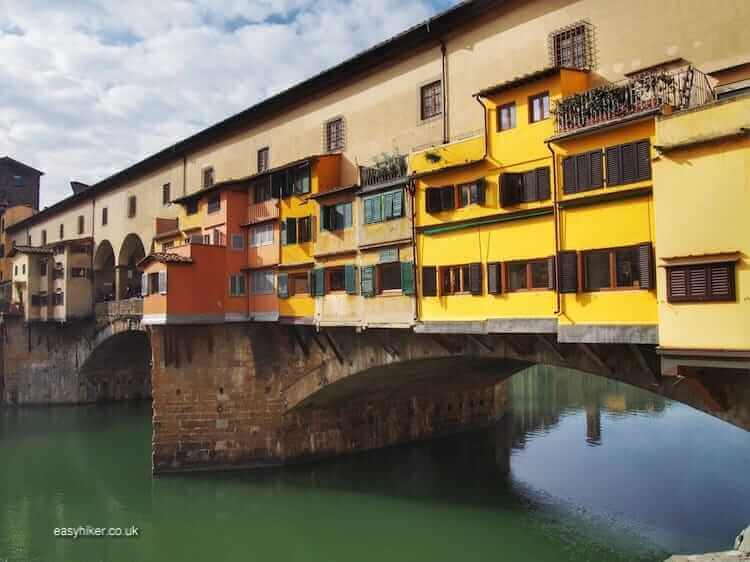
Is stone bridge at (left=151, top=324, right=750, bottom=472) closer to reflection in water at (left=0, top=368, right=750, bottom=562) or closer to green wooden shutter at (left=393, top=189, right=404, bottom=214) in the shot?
reflection in water at (left=0, top=368, right=750, bottom=562)

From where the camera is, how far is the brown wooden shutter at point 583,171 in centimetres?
1418

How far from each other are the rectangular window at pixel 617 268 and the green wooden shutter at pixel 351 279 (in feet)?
28.3

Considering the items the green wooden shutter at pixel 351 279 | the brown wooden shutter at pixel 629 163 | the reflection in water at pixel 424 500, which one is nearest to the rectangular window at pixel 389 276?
the green wooden shutter at pixel 351 279

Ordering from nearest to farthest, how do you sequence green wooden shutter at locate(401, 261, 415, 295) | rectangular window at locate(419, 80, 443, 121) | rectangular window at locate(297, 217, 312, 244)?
1. green wooden shutter at locate(401, 261, 415, 295)
2. rectangular window at locate(419, 80, 443, 121)
3. rectangular window at locate(297, 217, 312, 244)

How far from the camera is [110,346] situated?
45.7 meters

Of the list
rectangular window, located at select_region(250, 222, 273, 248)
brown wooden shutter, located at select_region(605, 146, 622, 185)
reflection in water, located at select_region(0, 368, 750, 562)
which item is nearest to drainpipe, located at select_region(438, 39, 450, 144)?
brown wooden shutter, located at select_region(605, 146, 622, 185)

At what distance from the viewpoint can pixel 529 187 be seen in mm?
A: 15547

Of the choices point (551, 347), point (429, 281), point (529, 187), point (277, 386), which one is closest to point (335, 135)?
point (429, 281)

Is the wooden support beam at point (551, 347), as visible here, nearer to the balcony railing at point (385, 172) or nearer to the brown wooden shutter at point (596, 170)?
the brown wooden shutter at point (596, 170)

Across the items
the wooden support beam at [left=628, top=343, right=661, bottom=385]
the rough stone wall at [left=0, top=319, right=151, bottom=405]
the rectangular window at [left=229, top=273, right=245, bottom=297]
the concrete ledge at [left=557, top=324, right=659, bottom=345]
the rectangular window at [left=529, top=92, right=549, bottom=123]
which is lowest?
the rough stone wall at [left=0, top=319, right=151, bottom=405]

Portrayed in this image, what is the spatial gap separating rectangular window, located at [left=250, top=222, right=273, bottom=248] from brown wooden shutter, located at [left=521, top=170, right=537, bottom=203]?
40.6 ft

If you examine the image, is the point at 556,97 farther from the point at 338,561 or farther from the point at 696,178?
the point at 338,561

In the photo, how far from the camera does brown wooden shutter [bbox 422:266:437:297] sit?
59.7 ft

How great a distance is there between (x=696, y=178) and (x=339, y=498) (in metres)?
17.8
